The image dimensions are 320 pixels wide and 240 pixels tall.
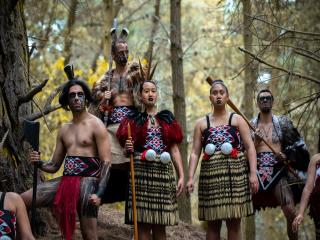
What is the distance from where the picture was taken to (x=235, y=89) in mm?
18797

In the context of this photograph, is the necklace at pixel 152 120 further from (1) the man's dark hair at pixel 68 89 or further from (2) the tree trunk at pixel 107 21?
(2) the tree trunk at pixel 107 21

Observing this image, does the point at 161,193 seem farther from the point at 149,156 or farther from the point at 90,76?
the point at 90,76

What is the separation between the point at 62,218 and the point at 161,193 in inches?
45.1

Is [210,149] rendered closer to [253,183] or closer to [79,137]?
[253,183]

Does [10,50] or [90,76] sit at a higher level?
[90,76]

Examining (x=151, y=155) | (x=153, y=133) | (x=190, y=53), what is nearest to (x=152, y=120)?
(x=153, y=133)

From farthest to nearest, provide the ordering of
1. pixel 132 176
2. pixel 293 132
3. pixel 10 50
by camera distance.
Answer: pixel 293 132, pixel 10 50, pixel 132 176

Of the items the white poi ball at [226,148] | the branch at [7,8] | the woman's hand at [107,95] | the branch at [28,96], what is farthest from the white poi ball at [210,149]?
the branch at [7,8]

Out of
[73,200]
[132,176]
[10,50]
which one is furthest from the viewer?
[10,50]

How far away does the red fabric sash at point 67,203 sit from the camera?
5.79m

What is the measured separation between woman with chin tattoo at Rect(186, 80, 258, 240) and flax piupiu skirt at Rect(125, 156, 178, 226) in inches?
11.7

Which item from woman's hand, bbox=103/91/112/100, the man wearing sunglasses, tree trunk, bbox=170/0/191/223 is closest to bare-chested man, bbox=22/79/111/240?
woman's hand, bbox=103/91/112/100

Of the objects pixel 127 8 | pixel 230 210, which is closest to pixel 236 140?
pixel 230 210

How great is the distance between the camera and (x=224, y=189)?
6.62m
